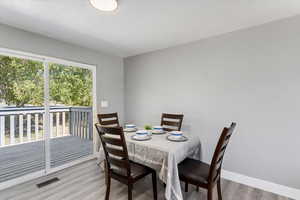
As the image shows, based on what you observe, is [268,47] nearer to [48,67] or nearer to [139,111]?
[139,111]

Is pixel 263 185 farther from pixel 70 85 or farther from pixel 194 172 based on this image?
pixel 70 85

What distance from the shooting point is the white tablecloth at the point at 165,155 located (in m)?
1.48

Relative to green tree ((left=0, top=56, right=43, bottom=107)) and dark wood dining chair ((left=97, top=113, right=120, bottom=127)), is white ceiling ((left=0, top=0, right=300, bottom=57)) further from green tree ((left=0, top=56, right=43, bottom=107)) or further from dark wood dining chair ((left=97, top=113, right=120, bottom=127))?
dark wood dining chair ((left=97, top=113, right=120, bottom=127))

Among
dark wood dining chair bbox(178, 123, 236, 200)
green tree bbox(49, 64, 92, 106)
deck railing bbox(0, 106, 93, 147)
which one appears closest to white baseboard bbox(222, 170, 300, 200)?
dark wood dining chair bbox(178, 123, 236, 200)

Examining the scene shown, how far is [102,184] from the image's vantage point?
7.34 ft

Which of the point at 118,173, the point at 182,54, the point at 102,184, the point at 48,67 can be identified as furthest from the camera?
the point at 182,54

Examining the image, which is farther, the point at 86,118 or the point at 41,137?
the point at 86,118

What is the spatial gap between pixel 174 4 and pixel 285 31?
5.16 feet

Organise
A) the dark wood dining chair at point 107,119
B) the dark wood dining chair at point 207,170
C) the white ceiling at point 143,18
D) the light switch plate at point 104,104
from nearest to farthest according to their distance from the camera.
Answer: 1. the dark wood dining chair at point 207,170
2. the white ceiling at point 143,18
3. the dark wood dining chair at point 107,119
4. the light switch plate at point 104,104

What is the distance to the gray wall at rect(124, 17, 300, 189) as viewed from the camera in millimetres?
1973

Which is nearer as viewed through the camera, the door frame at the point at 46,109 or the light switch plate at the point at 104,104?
the door frame at the point at 46,109

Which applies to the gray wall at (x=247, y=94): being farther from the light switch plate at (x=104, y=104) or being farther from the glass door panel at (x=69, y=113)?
the glass door panel at (x=69, y=113)

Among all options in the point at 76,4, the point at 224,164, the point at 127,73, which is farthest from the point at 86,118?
the point at 224,164

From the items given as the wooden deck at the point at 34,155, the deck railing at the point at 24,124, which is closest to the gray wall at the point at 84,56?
the deck railing at the point at 24,124
